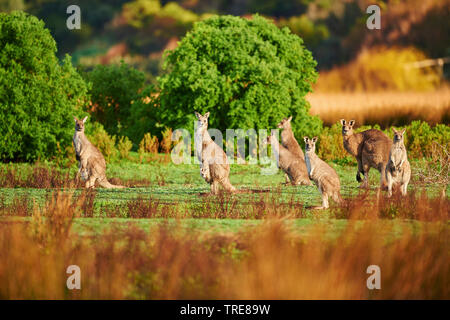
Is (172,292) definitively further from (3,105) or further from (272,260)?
(3,105)

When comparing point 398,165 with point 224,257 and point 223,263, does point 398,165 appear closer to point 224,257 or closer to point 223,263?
point 224,257

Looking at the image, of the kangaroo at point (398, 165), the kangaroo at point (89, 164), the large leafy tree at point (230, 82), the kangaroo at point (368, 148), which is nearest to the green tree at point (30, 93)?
the large leafy tree at point (230, 82)

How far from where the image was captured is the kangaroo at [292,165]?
14328 mm

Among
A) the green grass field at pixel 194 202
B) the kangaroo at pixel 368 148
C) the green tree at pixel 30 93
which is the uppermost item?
the green tree at pixel 30 93

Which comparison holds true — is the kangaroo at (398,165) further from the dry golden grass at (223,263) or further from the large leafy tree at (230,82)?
the large leafy tree at (230,82)

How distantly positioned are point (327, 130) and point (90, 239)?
714 inches

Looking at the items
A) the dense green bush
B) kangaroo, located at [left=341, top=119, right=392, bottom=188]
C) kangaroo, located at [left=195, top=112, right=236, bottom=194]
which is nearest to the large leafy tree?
the dense green bush

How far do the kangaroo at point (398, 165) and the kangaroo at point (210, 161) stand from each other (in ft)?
10.4

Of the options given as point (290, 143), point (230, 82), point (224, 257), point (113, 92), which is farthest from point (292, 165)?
point (113, 92)

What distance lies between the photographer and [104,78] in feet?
102

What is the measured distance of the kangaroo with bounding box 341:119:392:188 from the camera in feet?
44.2

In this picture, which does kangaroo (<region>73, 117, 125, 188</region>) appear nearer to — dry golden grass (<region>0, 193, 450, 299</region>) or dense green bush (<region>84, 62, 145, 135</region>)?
dry golden grass (<region>0, 193, 450, 299</region>)

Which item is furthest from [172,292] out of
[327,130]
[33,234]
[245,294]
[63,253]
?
[327,130]

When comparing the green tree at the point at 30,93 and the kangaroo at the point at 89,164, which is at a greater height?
the green tree at the point at 30,93
